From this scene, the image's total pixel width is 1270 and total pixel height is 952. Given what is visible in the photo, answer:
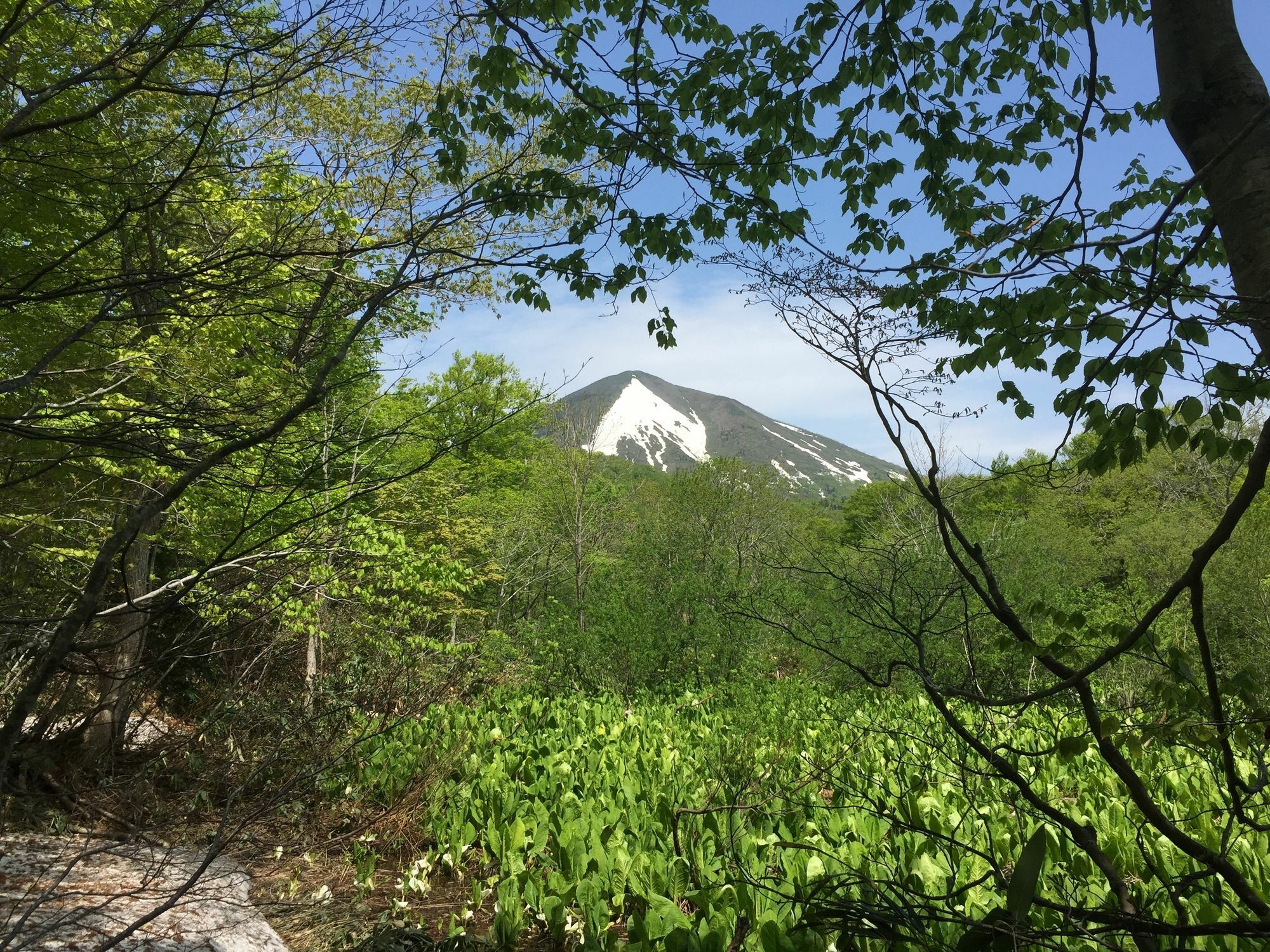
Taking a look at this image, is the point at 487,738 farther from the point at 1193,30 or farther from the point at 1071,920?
the point at 1193,30

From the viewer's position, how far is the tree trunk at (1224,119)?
1.90m

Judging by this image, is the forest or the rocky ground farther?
the rocky ground

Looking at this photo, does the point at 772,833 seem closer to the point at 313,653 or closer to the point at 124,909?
the point at 124,909

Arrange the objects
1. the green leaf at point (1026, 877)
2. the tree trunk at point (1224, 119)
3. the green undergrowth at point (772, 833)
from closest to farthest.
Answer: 1. the green leaf at point (1026, 877)
2. the tree trunk at point (1224, 119)
3. the green undergrowth at point (772, 833)

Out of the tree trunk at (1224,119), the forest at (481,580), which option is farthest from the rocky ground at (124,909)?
the tree trunk at (1224,119)

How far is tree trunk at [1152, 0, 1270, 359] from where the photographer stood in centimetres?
190

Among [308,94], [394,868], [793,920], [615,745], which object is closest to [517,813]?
[394,868]

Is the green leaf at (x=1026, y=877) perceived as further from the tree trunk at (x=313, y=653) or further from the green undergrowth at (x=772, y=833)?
the tree trunk at (x=313, y=653)

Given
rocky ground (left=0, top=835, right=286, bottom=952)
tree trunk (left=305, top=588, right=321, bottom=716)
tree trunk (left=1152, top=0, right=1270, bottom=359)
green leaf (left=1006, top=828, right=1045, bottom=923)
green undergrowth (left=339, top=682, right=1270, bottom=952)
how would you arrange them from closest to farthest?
green leaf (left=1006, top=828, right=1045, bottom=923) < tree trunk (left=1152, top=0, right=1270, bottom=359) < green undergrowth (left=339, top=682, right=1270, bottom=952) < rocky ground (left=0, top=835, right=286, bottom=952) < tree trunk (left=305, top=588, right=321, bottom=716)

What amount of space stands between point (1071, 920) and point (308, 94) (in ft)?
43.6

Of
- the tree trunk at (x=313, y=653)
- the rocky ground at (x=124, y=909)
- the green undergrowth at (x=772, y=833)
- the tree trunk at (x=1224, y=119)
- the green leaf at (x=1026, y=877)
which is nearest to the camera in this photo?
the green leaf at (x=1026, y=877)

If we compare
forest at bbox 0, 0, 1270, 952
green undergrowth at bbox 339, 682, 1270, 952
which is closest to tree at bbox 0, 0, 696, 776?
forest at bbox 0, 0, 1270, 952

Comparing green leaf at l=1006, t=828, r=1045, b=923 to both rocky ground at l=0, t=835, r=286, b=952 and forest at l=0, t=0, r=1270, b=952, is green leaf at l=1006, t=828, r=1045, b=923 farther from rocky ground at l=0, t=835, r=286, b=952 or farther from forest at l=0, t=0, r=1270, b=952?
rocky ground at l=0, t=835, r=286, b=952

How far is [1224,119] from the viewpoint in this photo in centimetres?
200
